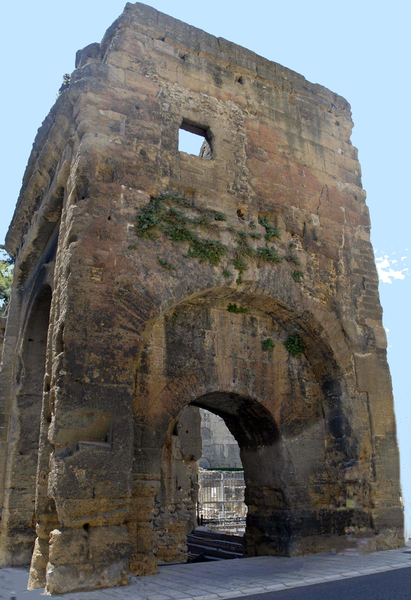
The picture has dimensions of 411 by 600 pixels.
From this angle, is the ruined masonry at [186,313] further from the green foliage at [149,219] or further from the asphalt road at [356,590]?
the asphalt road at [356,590]

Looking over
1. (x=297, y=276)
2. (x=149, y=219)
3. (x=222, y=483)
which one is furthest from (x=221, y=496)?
(x=149, y=219)

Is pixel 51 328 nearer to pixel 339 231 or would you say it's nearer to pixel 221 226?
pixel 221 226

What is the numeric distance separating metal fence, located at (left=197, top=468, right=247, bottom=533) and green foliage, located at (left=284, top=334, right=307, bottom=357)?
1013cm

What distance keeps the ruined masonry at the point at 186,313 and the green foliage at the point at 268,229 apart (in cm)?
3

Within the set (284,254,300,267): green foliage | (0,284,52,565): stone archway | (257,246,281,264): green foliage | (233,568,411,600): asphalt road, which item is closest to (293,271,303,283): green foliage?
(284,254,300,267): green foliage

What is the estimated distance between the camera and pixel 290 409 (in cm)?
714

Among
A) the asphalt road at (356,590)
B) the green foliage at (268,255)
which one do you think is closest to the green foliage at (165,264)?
the green foliage at (268,255)

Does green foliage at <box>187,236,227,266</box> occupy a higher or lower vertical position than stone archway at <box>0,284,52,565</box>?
higher

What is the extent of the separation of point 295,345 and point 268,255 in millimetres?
1447

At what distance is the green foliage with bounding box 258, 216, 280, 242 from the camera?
7238 millimetres

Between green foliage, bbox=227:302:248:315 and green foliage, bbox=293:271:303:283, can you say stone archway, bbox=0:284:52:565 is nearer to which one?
green foliage, bbox=227:302:248:315

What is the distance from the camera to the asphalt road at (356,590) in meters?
4.40

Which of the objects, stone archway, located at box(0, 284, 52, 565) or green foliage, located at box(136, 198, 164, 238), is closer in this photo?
green foliage, located at box(136, 198, 164, 238)

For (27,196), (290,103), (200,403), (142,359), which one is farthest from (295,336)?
(27,196)
